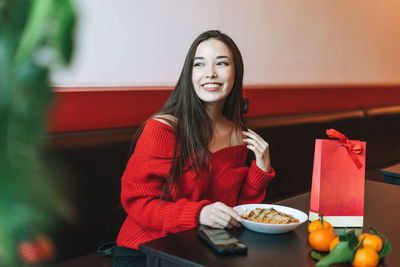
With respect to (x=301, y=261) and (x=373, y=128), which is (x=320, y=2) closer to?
(x=373, y=128)


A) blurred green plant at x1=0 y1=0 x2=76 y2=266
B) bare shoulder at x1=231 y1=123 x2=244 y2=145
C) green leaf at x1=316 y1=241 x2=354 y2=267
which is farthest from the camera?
bare shoulder at x1=231 y1=123 x2=244 y2=145

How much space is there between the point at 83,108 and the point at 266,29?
151 cm

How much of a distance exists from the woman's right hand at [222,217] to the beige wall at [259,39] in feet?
2.73

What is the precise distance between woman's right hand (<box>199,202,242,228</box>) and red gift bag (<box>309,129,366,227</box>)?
9.4 inches

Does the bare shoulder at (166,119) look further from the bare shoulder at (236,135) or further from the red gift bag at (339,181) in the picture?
the red gift bag at (339,181)

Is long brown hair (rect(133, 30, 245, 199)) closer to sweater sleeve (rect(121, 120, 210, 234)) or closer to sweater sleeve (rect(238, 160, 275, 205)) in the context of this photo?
sweater sleeve (rect(121, 120, 210, 234))

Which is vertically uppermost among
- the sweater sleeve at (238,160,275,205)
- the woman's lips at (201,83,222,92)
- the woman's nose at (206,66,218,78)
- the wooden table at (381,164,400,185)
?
the woman's nose at (206,66,218,78)

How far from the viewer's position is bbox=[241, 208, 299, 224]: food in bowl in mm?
1285

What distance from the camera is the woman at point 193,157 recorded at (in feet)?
5.03

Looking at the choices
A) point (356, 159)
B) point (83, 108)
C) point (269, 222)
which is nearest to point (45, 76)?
point (269, 222)

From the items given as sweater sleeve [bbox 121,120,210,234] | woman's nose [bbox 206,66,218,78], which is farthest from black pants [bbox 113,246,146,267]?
woman's nose [bbox 206,66,218,78]

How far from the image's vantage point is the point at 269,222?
1.28 metres

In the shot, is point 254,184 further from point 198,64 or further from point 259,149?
point 198,64

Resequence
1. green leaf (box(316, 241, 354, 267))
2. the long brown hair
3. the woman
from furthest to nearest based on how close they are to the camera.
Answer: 1. the long brown hair
2. the woman
3. green leaf (box(316, 241, 354, 267))
